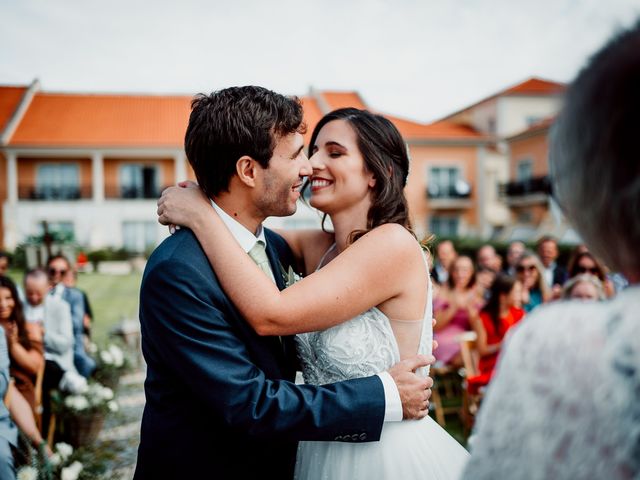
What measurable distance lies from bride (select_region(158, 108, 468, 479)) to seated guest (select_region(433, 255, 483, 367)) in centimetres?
474

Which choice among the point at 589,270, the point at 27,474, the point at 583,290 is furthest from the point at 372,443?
the point at 589,270

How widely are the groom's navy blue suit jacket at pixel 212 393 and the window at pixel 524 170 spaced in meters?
35.2

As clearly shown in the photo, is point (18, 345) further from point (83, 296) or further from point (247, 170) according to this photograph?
point (247, 170)

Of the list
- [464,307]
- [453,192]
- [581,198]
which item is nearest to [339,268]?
[581,198]

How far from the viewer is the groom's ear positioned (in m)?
2.16

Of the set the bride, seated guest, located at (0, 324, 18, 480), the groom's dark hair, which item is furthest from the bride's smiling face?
seated guest, located at (0, 324, 18, 480)

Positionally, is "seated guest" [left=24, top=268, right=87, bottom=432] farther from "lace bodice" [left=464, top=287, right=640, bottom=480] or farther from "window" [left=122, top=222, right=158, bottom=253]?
"window" [left=122, top=222, right=158, bottom=253]

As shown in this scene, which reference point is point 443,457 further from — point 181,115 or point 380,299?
point 181,115

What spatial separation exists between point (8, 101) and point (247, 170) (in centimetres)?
3828

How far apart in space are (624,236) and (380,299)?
4.14 ft

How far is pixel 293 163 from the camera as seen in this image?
7.48 ft

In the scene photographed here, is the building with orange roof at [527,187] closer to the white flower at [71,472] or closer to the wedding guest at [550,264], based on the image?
the wedding guest at [550,264]

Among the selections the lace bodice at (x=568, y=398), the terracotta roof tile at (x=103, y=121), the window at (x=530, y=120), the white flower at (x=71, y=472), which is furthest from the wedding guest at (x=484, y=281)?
the window at (x=530, y=120)

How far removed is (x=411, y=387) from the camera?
6.84 feet
